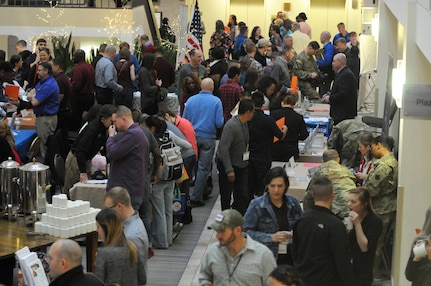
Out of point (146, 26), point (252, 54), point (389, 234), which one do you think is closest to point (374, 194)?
point (389, 234)

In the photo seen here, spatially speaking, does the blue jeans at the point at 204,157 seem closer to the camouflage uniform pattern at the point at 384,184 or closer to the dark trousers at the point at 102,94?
the dark trousers at the point at 102,94

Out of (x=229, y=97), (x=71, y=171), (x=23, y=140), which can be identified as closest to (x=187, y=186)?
(x=71, y=171)

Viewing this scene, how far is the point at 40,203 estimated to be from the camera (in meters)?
9.02

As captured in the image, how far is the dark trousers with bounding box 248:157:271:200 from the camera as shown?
37.5 ft

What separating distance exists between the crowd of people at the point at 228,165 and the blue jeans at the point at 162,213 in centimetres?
1

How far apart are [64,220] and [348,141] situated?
15.5ft

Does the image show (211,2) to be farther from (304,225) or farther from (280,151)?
(304,225)

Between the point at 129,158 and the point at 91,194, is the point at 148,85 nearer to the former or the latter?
the point at 91,194

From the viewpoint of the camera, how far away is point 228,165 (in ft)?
36.4

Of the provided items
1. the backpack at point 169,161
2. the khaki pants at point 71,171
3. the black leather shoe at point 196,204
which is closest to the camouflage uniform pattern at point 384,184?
the backpack at point 169,161

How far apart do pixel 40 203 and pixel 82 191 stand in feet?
4.05

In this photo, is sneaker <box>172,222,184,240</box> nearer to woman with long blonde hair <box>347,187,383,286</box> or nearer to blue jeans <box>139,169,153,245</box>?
blue jeans <box>139,169,153,245</box>

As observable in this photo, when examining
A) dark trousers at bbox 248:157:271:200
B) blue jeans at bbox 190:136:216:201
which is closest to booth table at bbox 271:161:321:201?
dark trousers at bbox 248:157:271:200

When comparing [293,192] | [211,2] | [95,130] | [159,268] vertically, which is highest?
[211,2]
